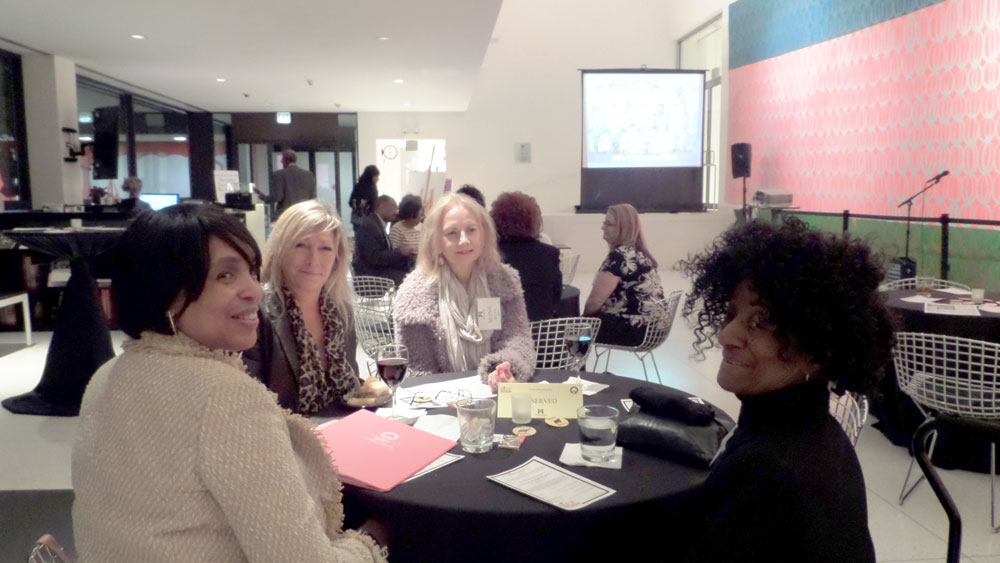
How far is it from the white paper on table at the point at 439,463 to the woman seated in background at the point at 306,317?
63 cm

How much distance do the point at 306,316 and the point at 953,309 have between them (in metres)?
3.42

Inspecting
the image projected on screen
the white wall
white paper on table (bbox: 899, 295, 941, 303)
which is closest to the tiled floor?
white paper on table (bbox: 899, 295, 941, 303)

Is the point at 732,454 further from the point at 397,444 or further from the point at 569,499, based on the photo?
the point at 397,444

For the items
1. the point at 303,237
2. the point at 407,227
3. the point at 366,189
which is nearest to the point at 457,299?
the point at 303,237

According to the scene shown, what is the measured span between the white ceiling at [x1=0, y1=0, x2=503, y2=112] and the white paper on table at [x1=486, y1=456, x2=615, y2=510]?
5484 mm

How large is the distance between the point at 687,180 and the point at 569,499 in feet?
35.8

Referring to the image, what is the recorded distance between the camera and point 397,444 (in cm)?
174

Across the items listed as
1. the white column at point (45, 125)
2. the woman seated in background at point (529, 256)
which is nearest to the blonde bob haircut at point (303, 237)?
the woman seated in background at point (529, 256)

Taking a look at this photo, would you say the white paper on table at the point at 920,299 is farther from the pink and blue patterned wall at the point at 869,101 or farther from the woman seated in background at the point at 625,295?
the pink and blue patterned wall at the point at 869,101

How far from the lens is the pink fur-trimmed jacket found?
2740mm

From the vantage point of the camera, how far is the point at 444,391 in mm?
2256

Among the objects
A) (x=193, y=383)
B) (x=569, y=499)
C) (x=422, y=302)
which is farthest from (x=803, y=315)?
(x=422, y=302)

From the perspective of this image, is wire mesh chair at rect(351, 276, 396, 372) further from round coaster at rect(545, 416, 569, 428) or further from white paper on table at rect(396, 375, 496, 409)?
round coaster at rect(545, 416, 569, 428)

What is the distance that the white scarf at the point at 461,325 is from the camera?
275 centimetres
